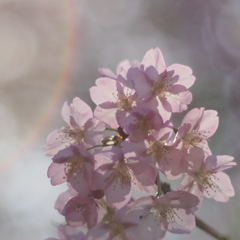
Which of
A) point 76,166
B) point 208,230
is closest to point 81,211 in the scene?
point 76,166

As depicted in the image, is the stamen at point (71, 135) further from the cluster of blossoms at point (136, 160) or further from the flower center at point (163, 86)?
the flower center at point (163, 86)

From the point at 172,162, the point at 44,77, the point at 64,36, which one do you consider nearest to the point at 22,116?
the point at 44,77

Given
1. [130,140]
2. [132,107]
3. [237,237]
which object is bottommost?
[237,237]

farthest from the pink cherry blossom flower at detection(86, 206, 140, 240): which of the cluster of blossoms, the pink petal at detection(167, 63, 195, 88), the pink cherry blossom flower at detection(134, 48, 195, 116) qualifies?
the pink petal at detection(167, 63, 195, 88)

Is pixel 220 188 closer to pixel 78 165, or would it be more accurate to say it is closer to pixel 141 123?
pixel 141 123

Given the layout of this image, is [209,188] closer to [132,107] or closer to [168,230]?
[168,230]
